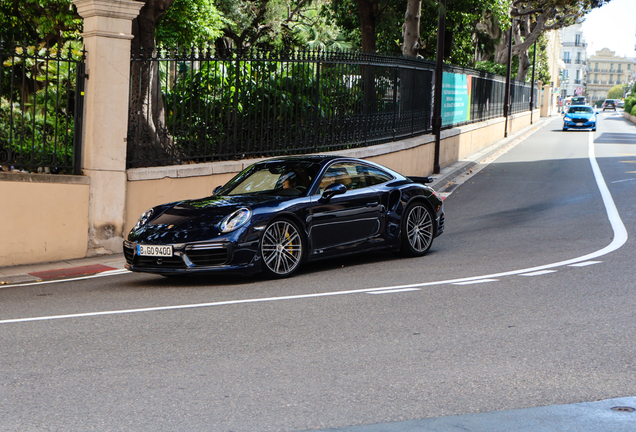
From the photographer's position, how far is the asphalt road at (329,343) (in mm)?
4410

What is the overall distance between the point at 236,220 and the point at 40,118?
4.45 meters

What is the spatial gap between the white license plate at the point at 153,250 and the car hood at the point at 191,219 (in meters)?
0.07

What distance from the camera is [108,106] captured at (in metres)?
10.8

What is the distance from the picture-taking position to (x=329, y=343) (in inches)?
228

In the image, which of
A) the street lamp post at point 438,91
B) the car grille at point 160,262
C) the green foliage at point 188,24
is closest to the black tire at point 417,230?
the car grille at point 160,262

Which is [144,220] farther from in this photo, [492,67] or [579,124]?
[492,67]

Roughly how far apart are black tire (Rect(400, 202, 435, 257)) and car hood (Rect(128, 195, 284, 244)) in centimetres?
199

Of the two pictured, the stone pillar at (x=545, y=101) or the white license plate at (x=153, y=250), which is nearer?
the white license plate at (x=153, y=250)

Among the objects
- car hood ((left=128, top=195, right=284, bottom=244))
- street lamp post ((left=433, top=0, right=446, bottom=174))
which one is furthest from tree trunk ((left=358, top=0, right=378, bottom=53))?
car hood ((left=128, top=195, right=284, bottom=244))

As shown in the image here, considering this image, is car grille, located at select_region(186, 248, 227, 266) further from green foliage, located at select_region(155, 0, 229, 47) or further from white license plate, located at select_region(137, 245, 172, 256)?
green foliage, located at select_region(155, 0, 229, 47)

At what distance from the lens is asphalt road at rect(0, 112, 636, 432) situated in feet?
14.5

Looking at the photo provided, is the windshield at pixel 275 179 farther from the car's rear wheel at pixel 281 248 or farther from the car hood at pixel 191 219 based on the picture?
the car's rear wheel at pixel 281 248

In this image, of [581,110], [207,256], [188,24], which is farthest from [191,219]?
[581,110]

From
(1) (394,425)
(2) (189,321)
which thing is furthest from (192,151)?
(1) (394,425)
